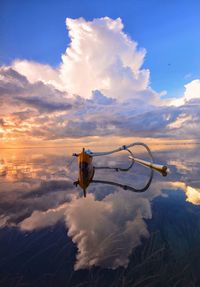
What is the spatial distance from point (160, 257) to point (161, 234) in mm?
4248

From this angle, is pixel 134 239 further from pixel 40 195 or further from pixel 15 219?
pixel 40 195

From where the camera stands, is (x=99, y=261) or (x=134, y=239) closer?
(x=99, y=261)

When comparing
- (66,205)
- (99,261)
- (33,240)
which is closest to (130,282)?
(99,261)

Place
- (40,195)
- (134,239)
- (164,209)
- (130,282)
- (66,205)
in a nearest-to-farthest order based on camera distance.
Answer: (130,282) → (134,239) → (164,209) → (66,205) → (40,195)

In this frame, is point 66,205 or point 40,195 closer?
point 66,205

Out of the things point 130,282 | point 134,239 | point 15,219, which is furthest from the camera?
point 15,219

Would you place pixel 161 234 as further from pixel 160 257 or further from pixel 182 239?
pixel 160 257

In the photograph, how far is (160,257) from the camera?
1794 cm

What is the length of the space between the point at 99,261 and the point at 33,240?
6952mm

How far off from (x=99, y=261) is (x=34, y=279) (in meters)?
4.71

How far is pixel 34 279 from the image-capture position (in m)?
15.7

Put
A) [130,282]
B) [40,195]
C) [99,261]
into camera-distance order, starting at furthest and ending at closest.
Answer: [40,195]
[99,261]
[130,282]

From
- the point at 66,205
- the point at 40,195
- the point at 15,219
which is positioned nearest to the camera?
the point at 15,219

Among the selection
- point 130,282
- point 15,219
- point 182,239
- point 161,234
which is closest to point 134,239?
point 161,234
